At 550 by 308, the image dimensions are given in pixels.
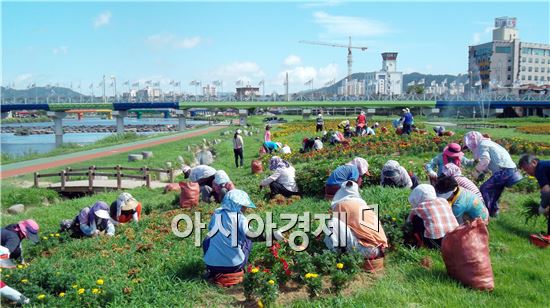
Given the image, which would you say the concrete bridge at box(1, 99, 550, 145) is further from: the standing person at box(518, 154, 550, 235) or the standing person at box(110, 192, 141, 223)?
the standing person at box(518, 154, 550, 235)

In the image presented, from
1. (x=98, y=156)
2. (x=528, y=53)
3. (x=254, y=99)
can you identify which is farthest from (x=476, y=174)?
(x=528, y=53)

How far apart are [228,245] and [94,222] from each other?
13.8ft

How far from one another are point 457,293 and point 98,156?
2281 cm

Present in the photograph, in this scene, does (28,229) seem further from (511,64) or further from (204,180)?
(511,64)

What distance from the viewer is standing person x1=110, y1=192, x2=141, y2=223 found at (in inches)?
349

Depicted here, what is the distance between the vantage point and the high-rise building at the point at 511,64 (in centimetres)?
8762

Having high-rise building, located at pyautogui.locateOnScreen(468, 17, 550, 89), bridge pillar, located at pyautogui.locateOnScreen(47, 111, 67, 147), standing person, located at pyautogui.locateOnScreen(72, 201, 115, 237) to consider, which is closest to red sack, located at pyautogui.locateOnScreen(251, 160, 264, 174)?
standing person, located at pyautogui.locateOnScreen(72, 201, 115, 237)

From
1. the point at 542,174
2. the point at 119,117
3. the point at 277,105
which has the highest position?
the point at 277,105

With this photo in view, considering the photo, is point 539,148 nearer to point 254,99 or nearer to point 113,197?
point 113,197

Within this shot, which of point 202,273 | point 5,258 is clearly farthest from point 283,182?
point 5,258

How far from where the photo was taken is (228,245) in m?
5.37

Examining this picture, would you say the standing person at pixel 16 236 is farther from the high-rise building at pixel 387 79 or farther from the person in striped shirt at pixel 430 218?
the high-rise building at pixel 387 79

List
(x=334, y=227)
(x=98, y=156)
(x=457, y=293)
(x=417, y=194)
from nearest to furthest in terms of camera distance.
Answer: (x=457, y=293) < (x=334, y=227) < (x=417, y=194) < (x=98, y=156)

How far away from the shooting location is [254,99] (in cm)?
6644
